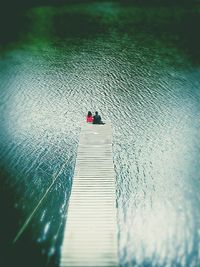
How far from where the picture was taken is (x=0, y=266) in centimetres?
1136

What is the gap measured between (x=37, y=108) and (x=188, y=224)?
16.0 meters

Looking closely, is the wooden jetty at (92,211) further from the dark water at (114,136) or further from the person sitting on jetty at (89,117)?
the person sitting on jetty at (89,117)

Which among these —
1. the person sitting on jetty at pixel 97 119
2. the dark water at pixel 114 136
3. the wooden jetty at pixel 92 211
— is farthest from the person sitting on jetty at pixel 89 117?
the wooden jetty at pixel 92 211

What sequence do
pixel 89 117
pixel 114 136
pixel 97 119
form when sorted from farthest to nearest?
pixel 89 117, pixel 97 119, pixel 114 136

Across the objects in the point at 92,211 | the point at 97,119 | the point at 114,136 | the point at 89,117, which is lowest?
the point at 92,211

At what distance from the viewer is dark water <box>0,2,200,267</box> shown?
40.6 ft

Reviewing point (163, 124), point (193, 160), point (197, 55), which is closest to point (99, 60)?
point (197, 55)

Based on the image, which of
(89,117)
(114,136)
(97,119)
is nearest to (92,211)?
(114,136)

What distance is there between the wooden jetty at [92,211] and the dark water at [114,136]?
0.50m

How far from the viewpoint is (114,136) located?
19266mm

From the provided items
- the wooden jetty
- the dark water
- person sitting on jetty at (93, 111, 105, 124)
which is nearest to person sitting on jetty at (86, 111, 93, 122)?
person sitting on jetty at (93, 111, 105, 124)

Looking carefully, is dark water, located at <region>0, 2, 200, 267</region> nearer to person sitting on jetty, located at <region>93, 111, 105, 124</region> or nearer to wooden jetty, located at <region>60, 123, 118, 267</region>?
wooden jetty, located at <region>60, 123, 118, 267</region>

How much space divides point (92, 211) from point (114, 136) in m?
7.29

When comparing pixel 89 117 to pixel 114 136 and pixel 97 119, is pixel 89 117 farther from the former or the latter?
pixel 114 136
